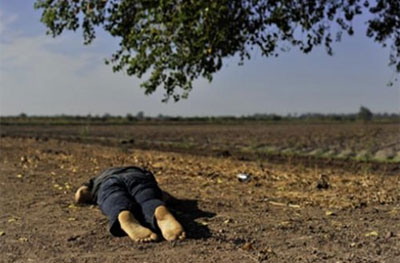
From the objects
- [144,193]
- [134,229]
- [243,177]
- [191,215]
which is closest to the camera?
[134,229]

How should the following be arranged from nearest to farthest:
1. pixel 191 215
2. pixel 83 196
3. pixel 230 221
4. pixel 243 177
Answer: pixel 230 221 → pixel 191 215 → pixel 83 196 → pixel 243 177

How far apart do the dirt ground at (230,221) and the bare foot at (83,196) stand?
17cm

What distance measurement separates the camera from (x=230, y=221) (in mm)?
6316

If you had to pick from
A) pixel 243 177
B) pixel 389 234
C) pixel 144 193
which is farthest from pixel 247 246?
pixel 243 177

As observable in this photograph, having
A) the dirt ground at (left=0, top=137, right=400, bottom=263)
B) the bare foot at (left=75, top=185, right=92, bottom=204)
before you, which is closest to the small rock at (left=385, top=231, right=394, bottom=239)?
the dirt ground at (left=0, top=137, right=400, bottom=263)

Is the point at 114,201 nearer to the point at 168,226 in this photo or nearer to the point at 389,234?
the point at 168,226

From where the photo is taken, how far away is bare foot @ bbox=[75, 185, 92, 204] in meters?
7.50

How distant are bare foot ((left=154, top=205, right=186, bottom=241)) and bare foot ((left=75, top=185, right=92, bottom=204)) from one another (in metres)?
1.86

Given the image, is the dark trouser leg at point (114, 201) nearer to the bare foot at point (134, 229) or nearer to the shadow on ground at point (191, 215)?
the bare foot at point (134, 229)

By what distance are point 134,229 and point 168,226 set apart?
0.33 meters

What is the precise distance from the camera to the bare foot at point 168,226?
5562 millimetres

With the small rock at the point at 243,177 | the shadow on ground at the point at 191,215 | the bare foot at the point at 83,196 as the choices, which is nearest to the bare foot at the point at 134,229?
the shadow on ground at the point at 191,215

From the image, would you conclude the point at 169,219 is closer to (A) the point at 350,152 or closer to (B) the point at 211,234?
(B) the point at 211,234

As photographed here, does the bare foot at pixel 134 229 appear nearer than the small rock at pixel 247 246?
No
